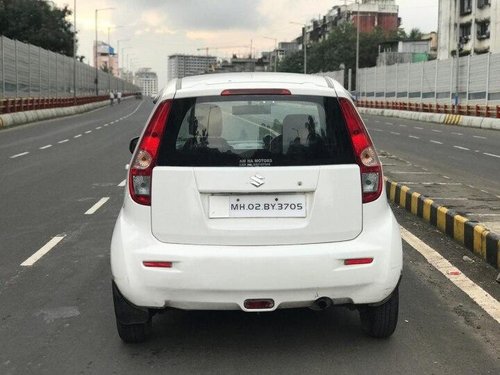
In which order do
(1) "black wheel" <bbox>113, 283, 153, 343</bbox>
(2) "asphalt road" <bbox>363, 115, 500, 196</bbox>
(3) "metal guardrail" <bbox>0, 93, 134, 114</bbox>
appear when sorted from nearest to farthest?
(1) "black wheel" <bbox>113, 283, 153, 343</bbox> < (2) "asphalt road" <bbox>363, 115, 500, 196</bbox> < (3) "metal guardrail" <bbox>0, 93, 134, 114</bbox>

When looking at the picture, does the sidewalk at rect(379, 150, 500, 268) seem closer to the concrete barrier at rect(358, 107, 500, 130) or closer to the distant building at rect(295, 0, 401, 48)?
the concrete barrier at rect(358, 107, 500, 130)

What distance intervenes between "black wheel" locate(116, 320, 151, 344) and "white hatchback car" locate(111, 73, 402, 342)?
131mm

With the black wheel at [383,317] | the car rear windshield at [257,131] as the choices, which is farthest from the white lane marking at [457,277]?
the car rear windshield at [257,131]

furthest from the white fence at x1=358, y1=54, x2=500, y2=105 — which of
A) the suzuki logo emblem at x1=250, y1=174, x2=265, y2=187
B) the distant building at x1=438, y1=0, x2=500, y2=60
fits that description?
the suzuki logo emblem at x1=250, y1=174, x2=265, y2=187

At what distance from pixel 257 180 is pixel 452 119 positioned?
36.0m

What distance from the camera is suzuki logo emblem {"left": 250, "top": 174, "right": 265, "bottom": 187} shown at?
379 centimetres

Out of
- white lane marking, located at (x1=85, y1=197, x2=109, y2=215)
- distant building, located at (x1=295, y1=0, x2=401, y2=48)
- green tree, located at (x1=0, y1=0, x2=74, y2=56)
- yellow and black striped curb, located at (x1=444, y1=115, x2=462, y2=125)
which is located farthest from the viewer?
distant building, located at (x1=295, y1=0, x2=401, y2=48)

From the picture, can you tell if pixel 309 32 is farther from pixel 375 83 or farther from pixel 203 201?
pixel 203 201

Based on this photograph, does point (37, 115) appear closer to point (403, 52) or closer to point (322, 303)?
point (322, 303)

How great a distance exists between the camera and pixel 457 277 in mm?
5758

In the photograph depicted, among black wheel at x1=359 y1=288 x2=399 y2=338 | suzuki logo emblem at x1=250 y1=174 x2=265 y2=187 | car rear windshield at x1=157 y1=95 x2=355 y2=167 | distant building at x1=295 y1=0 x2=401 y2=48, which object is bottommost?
black wheel at x1=359 y1=288 x2=399 y2=338

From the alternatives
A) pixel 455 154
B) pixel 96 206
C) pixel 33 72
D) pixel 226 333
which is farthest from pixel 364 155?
pixel 33 72

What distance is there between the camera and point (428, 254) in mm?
6602

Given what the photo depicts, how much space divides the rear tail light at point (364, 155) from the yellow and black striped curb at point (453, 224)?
2680 millimetres
